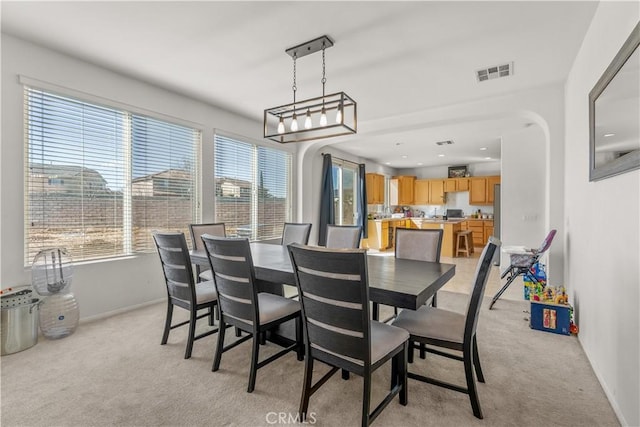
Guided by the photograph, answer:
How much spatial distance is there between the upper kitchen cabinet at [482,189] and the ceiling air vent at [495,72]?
586 centimetres

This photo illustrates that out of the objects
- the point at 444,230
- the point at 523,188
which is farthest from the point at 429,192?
the point at 523,188

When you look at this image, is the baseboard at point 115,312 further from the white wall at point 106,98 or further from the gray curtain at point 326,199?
the gray curtain at point 326,199

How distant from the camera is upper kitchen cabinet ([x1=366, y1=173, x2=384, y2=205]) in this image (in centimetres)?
815

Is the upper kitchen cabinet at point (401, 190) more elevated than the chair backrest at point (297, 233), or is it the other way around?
the upper kitchen cabinet at point (401, 190)

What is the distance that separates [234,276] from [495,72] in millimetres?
3296

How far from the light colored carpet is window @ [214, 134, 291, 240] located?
2275 millimetres

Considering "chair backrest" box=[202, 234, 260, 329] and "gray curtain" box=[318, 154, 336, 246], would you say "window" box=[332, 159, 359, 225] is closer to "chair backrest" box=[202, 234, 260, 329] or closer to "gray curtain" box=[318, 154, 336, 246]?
"gray curtain" box=[318, 154, 336, 246]

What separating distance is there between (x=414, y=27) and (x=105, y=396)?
3394 mm

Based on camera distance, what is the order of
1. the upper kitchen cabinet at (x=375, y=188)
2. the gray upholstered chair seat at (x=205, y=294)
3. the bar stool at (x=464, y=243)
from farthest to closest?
the upper kitchen cabinet at (x=375, y=188)
the bar stool at (x=464, y=243)
the gray upholstered chair seat at (x=205, y=294)

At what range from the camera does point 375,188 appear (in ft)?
27.6

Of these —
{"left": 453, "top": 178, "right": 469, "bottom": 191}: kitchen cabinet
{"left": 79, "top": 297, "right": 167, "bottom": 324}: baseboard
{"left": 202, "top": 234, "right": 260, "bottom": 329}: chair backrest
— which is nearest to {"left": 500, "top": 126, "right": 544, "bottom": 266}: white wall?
{"left": 453, "top": 178, "right": 469, "bottom": 191}: kitchen cabinet

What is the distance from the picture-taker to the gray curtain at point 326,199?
603 centimetres

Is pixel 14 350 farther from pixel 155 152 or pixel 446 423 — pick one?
pixel 446 423

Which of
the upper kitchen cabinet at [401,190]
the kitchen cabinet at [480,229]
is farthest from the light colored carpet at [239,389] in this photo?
the upper kitchen cabinet at [401,190]
